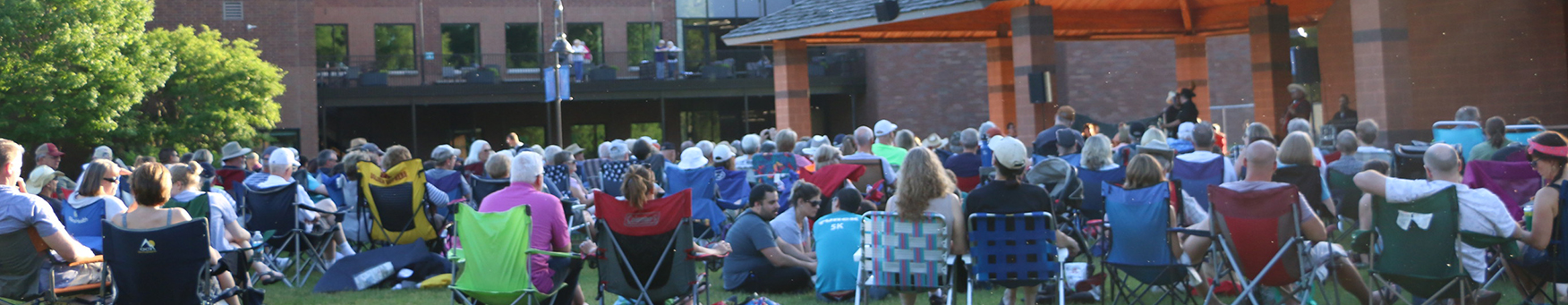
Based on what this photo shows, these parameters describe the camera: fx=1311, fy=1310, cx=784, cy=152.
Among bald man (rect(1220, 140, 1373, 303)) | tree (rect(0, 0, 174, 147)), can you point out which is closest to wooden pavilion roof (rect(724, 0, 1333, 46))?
tree (rect(0, 0, 174, 147))

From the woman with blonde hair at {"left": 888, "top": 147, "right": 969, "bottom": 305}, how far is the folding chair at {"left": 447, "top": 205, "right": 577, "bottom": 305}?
1712 mm

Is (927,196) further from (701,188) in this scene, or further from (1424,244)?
(701,188)

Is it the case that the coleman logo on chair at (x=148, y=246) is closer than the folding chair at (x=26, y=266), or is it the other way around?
the coleman logo on chair at (x=148, y=246)

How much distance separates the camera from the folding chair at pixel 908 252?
6141mm

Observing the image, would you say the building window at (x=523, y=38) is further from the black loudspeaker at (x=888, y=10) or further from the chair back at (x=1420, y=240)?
the chair back at (x=1420, y=240)

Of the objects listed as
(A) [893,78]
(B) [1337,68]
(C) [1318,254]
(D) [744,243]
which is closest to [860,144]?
(D) [744,243]

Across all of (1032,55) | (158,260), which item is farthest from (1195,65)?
(158,260)

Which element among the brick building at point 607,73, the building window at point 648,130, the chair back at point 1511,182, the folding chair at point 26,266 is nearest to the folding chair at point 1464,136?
the chair back at point 1511,182

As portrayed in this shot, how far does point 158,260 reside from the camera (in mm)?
5891

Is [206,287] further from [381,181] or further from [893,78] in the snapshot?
[893,78]

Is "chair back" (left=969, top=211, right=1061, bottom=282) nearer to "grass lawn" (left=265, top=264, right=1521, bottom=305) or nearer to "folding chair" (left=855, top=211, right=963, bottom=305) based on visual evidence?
"folding chair" (left=855, top=211, right=963, bottom=305)

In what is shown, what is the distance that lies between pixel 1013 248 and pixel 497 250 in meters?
2.43

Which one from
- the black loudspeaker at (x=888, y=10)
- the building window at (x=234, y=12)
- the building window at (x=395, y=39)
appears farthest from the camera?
the building window at (x=395, y=39)

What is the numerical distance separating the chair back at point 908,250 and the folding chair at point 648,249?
0.94 metres
